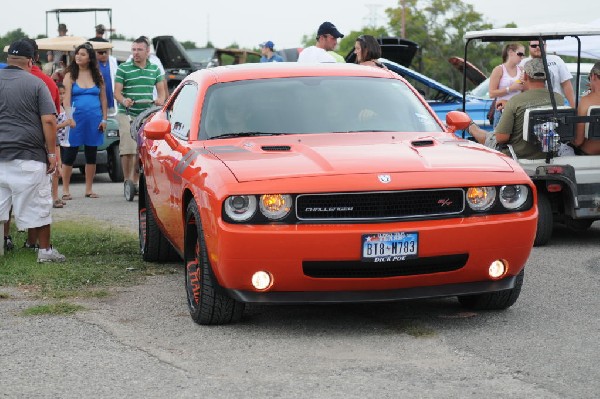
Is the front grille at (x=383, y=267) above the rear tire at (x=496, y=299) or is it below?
above

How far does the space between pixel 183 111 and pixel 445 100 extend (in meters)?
10.6

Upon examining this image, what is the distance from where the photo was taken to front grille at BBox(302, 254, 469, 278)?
6.40 m

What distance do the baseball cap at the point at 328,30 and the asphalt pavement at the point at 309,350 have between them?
20.0 ft

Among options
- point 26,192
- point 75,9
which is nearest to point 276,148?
point 26,192

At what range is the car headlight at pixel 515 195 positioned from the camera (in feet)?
22.3

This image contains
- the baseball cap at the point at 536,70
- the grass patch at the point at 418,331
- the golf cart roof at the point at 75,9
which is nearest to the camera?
the grass patch at the point at 418,331

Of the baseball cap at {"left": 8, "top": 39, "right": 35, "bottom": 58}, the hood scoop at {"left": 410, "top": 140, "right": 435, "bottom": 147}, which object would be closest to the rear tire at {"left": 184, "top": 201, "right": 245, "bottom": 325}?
the hood scoop at {"left": 410, "top": 140, "right": 435, "bottom": 147}

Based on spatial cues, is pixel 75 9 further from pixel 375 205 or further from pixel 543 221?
pixel 375 205

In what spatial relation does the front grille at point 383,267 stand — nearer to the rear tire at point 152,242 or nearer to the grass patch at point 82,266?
the grass patch at point 82,266

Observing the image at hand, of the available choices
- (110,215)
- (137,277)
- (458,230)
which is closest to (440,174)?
(458,230)

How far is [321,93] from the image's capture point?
799 cm

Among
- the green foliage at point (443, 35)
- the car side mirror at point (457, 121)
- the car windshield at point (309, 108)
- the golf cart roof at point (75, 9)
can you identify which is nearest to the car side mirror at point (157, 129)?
the car windshield at point (309, 108)

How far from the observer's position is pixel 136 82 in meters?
14.9

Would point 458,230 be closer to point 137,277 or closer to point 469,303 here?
point 469,303
